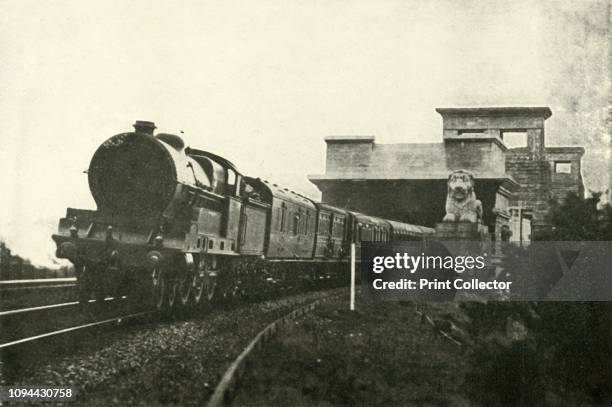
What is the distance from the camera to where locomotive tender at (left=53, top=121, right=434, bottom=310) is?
9695 millimetres

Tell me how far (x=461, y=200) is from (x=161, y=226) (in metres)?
7.91

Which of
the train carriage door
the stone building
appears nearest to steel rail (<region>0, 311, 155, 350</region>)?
the train carriage door

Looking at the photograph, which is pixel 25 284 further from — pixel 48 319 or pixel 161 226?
pixel 161 226

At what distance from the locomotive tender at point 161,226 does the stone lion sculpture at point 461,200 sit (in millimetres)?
4699

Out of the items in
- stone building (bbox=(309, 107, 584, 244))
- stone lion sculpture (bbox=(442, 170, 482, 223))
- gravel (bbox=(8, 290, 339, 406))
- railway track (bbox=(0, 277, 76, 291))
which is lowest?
gravel (bbox=(8, 290, 339, 406))

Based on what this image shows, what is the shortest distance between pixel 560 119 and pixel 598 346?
174 inches

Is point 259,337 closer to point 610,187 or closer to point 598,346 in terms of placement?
point 598,346

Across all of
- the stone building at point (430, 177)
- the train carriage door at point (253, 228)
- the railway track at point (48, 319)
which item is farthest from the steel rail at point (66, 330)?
the stone building at point (430, 177)

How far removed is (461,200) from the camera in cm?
1531

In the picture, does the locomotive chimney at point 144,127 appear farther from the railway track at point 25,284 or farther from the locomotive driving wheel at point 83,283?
the railway track at point 25,284

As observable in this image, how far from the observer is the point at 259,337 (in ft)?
25.1

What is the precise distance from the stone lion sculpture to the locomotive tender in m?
4.70

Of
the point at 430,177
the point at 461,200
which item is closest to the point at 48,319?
the point at 461,200

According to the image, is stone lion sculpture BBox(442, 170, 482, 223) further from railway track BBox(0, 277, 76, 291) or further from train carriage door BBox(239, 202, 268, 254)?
railway track BBox(0, 277, 76, 291)
